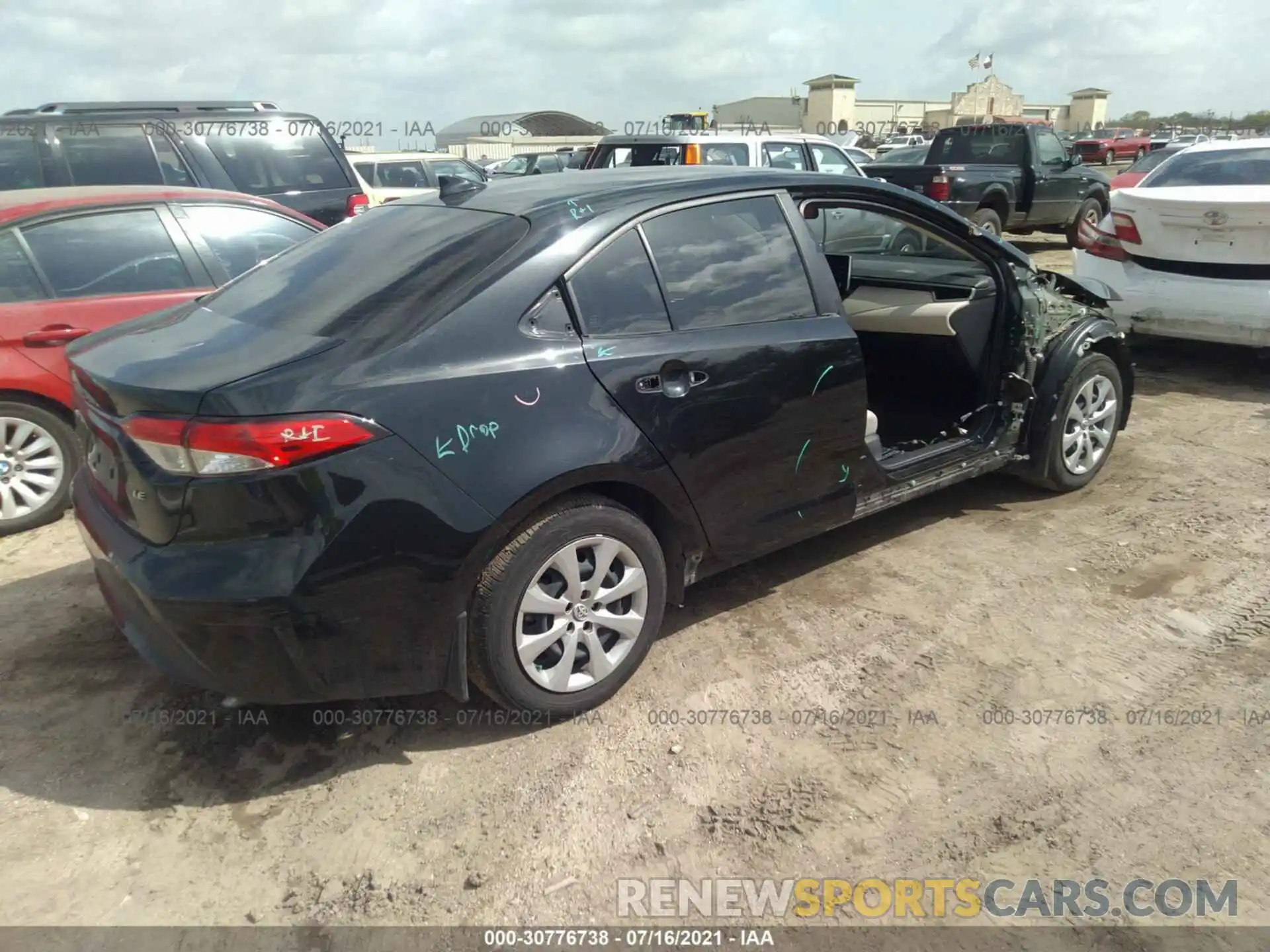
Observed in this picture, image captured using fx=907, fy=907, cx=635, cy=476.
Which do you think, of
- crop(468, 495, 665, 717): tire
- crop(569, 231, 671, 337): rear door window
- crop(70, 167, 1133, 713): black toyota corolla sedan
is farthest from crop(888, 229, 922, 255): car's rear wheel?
crop(468, 495, 665, 717): tire

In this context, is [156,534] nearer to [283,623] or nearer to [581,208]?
[283,623]

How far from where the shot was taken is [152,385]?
8.29 feet

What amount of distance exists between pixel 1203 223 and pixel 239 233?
20.1 ft

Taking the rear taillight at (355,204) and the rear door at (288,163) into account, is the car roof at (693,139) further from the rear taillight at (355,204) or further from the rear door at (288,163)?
the rear door at (288,163)

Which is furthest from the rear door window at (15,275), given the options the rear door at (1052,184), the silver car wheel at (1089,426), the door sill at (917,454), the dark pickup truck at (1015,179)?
the rear door at (1052,184)

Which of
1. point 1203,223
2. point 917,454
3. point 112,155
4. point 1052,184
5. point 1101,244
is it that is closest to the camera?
point 917,454

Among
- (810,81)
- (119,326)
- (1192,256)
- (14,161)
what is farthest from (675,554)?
(810,81)

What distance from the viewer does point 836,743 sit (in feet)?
9.51

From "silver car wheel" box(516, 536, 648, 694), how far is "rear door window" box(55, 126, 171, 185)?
6.48 m

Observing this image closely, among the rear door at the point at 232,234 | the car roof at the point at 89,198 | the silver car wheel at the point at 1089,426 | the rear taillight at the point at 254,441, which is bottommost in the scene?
the silver car wheel at the point at 1089,426

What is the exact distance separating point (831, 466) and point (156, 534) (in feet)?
7.67

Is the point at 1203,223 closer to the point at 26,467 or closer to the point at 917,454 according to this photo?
the point at 917,454

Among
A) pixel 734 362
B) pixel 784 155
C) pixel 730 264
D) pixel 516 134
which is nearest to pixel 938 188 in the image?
pixel 784 155

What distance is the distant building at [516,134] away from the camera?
39.5 m
